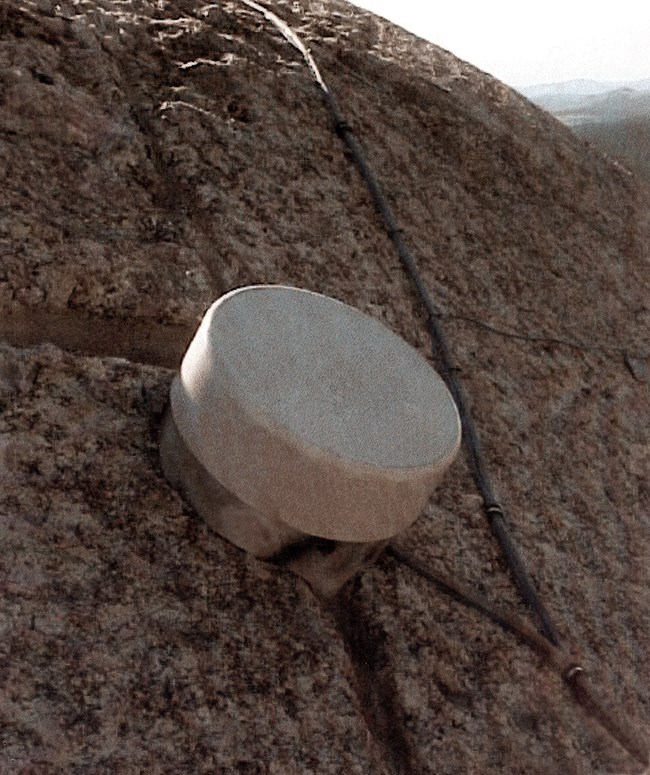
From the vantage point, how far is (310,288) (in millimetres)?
2529

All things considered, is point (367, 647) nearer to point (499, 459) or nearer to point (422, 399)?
point (422, 399)

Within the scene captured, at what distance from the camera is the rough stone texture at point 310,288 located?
1716 millimetres

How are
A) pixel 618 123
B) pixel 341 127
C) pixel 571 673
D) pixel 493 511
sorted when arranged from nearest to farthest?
pixel 571 673
pixel 493 511
pixel 341 127
pixel 618 123

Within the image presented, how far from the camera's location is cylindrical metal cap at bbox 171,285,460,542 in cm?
169

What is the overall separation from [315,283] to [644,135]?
562 centimetres

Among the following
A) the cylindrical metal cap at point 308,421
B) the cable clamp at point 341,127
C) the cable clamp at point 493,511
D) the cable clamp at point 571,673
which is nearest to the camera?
the cylindrical metal cap at point 308,421

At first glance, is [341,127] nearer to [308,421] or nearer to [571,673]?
[308,421]

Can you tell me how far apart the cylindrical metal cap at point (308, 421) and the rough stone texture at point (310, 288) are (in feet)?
0.71

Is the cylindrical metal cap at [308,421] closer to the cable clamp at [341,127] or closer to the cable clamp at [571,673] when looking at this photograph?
the cable clamp at [571,673]

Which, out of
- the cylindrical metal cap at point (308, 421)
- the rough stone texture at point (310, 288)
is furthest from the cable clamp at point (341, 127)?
the cylindrical metal cap at point (308, 421)

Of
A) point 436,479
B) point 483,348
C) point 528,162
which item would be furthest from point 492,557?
point 528,162

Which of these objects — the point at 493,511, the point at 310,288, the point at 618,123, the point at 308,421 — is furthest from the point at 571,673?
the point at 618,123

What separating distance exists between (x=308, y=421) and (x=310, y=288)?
87 centimetres

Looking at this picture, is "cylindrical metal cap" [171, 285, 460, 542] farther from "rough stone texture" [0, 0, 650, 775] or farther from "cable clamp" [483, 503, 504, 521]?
"cable clamp" [483, 503, 504, 521]
